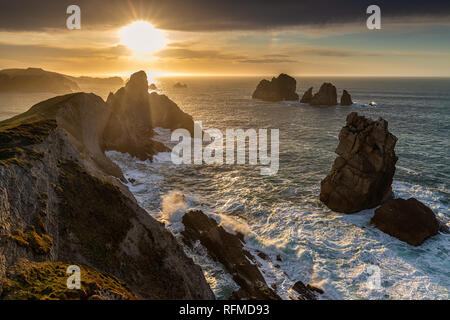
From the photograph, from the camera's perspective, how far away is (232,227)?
104 feet

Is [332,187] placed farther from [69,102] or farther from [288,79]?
[288,79]

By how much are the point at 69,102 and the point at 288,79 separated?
477 feet

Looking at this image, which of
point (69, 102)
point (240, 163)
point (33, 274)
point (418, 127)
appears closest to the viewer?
point (33, 274)

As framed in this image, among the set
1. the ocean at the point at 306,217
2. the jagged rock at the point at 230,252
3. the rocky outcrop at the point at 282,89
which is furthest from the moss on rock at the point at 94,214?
the rocky outcrop at the point at 282,89

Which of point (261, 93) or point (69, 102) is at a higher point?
point (261, 93)

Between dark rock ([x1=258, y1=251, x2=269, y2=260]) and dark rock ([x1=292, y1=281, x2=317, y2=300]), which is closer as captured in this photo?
dark rock ([x1=292, y1=281, x2=317, y2=300])

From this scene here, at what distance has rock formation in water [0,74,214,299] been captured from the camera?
13375mm

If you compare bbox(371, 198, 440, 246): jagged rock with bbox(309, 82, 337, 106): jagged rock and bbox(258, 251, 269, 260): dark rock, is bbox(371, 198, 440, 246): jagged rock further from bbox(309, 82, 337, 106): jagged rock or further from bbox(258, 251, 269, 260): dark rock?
bbox(309, 82, 337, 106): jagged rock

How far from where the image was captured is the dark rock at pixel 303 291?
2223 centimetres

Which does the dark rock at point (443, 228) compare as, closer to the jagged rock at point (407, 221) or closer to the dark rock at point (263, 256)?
the jagged rock at point (407, 221)

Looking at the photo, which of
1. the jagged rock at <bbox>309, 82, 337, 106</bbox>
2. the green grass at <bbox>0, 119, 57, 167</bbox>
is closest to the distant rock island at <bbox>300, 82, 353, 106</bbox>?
the jagged rock at <bbox>309, 82, 337, 106</bbox>

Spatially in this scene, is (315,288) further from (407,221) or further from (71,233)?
(71,233)

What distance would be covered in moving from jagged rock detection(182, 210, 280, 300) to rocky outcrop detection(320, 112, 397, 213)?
16.1 meters

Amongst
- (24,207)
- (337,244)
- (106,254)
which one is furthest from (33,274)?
(337,244)
